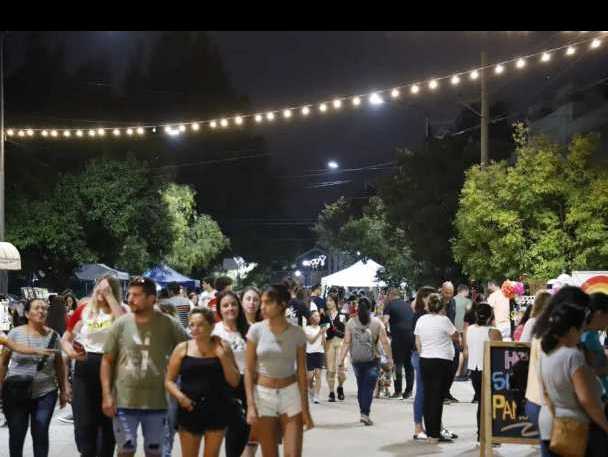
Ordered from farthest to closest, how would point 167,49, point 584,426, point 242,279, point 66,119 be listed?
point 242,279, point 167,49, point 66,119, point 584,426

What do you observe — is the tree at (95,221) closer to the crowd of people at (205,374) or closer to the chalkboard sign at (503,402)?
the crowd of people at (205,374)

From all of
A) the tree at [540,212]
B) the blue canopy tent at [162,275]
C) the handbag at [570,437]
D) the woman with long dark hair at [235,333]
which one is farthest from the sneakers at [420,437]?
the blue canopy tent at [162,275]

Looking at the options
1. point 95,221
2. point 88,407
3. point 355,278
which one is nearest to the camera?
point 88,407

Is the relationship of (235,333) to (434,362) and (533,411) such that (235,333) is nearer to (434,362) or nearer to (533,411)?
(533,411)

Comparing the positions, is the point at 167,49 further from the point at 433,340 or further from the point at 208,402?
the point at 208,402

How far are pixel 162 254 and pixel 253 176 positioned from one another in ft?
59.7

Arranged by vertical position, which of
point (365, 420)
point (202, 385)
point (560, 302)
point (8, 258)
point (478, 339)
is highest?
point (8, 258)

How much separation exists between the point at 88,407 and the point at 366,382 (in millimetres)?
6086

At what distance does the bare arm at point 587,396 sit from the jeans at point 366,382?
7830 mm

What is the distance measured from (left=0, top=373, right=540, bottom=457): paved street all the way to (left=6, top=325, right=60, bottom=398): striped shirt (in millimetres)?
1968

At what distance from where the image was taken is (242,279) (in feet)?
222

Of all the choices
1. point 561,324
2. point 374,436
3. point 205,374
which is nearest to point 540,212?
point 374,436

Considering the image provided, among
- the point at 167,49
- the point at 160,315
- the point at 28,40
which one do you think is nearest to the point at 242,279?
the point at 167,49

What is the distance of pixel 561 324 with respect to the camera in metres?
6.65
